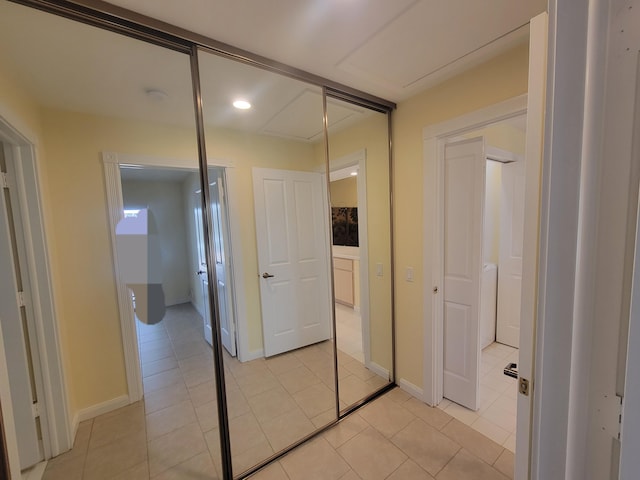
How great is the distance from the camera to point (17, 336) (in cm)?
153

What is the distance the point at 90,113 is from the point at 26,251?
3.39 feet

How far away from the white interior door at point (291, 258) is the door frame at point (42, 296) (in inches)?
57.0

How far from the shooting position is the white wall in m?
2.29

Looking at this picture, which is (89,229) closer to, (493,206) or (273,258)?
(273,258)

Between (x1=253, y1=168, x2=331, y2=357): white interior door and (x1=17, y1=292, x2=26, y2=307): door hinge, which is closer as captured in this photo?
(x1=17, y1=292, x2=26, y2=307): door hinge

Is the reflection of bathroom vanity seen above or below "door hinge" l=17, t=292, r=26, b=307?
below

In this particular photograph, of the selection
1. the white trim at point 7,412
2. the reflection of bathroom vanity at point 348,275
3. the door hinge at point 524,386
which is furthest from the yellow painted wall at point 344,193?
the white trim at point 7,412

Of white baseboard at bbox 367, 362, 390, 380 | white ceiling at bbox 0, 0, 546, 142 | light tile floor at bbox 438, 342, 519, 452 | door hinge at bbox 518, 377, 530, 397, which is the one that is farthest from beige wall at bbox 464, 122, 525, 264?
door hinge at bbox 518, 377, 530, 397

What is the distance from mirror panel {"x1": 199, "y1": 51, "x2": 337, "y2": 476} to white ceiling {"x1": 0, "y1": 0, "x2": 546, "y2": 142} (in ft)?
0.19

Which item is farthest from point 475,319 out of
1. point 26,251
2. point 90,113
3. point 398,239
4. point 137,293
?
point 90,113

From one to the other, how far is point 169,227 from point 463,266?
295 centimetres

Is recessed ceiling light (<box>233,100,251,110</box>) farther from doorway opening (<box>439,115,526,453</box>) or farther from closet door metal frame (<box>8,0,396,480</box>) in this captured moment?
doorway opening (<box>439,115,526,453</box>)

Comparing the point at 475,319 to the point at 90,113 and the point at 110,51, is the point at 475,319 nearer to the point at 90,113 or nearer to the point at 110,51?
the point at 110,51

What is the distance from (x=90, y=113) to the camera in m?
1.83
